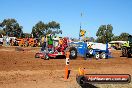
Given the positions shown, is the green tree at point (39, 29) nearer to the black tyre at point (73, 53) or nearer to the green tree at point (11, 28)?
the green tree at point (11, 28)

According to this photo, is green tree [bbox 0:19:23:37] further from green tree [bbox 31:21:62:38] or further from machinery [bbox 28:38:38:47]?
machinery [bbox 28:38:38:47]

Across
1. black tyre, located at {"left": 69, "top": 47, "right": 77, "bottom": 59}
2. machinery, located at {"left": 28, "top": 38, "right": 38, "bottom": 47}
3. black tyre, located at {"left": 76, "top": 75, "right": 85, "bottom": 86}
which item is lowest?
black tyre, located at {"left": 76, "top": 75, "right": 85, "bottom": 86}

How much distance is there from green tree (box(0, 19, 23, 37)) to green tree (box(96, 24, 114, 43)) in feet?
90.7

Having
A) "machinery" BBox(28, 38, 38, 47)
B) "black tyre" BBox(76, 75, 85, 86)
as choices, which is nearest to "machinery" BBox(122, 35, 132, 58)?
"black tyre" BBox(76, 75, 85, 86)

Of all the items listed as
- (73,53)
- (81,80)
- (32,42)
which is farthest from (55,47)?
(32,42)

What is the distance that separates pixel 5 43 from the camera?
5331 centimetres

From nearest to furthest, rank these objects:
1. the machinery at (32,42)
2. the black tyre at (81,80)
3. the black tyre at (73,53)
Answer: the black tyre at (81,80), the black tyre at (73,53), the machinery at (32,42)

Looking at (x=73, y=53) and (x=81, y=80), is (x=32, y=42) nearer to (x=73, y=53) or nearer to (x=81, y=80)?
(x=73, y=53)

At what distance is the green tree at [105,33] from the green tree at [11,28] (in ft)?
90.7

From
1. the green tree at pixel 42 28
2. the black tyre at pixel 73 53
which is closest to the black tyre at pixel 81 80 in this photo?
the black tyre at pixel 73 53

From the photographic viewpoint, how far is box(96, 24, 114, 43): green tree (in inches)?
4122

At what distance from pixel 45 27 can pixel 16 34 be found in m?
11.0

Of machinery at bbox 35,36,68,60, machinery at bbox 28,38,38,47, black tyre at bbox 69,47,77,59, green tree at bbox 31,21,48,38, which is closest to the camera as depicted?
machinery at bbox 35,36,68,60

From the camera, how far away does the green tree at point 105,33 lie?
104688mm
